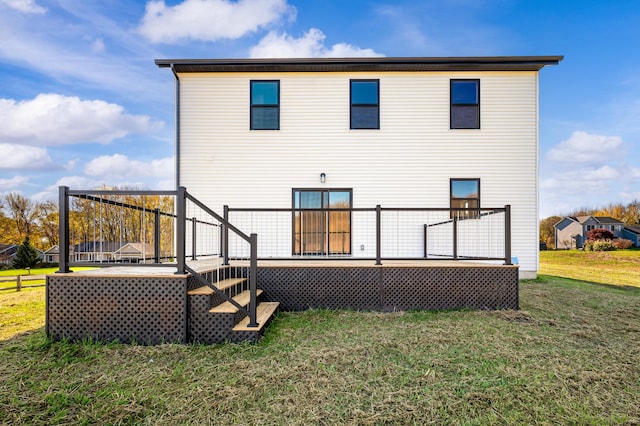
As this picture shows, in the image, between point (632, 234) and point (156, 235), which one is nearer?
point (156, 235)

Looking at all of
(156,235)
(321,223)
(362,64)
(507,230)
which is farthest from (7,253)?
(507,230)

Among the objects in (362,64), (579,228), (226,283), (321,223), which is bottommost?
(579,228)

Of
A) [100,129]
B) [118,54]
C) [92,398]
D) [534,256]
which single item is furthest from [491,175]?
[100,129]

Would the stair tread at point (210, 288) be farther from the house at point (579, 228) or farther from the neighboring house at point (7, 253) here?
the house at point (579, 228)

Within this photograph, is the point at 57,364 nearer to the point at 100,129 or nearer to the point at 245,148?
the point at 245,148

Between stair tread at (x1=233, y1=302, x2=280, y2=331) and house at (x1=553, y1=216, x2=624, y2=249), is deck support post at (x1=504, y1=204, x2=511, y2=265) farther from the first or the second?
house at (x1=553, y1=216, x2=624, y2=249)

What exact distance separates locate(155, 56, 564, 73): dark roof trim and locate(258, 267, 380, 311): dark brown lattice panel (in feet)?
17.4

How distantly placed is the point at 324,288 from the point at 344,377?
2394mm

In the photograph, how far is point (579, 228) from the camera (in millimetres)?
32969

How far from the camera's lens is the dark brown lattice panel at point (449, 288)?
17.4 ft

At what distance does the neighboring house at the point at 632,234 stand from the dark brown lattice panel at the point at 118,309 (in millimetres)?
33838

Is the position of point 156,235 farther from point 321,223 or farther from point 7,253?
point 7,253

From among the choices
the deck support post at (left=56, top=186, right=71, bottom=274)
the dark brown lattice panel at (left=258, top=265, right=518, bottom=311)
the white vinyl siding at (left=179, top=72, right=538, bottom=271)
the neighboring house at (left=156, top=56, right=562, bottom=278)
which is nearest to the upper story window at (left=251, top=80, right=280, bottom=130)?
the neighboring house at (left=156, top=56, right=562, bottom=278)

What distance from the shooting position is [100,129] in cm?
2253
